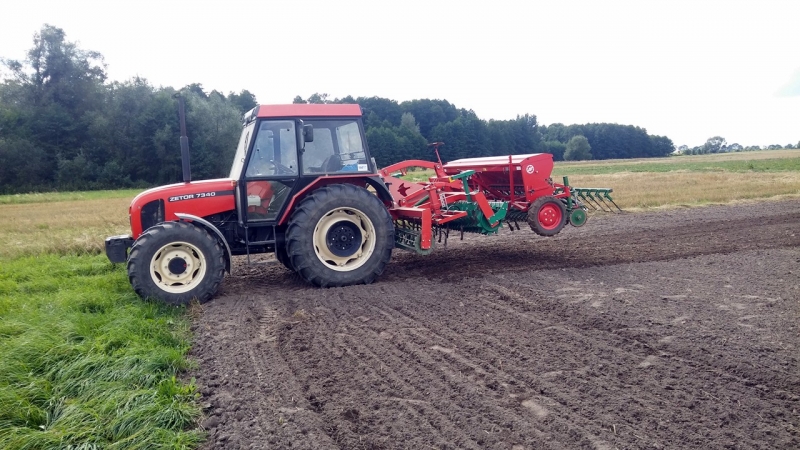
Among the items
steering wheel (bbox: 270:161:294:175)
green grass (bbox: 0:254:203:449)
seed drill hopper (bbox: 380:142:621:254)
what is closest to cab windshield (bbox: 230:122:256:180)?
steering wheel (bbox: 270:161:294:175)

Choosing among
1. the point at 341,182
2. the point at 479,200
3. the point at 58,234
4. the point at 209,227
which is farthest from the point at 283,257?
the point at 58,234

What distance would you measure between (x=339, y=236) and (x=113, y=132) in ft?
132

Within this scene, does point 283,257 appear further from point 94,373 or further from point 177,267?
point 94,373

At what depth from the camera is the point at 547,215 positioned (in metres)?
8.80

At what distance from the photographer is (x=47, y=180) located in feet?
126

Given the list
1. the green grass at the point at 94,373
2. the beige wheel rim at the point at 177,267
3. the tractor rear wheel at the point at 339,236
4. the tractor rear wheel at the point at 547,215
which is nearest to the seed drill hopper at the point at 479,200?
the tractor rear wheel at the point at 547,215

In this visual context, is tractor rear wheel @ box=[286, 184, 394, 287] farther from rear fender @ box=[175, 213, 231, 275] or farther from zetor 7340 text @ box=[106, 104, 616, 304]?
rear fender @ box=[175, 213, 231, 275]

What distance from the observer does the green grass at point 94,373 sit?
3406 mm

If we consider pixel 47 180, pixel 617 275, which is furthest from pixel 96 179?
pixel 617 275

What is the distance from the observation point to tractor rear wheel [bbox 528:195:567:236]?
8.67 meters

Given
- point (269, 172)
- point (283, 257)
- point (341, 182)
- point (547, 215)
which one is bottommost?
point (283, 257)

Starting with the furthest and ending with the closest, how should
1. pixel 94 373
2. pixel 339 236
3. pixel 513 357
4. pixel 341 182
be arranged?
pixel 341 182, pixel 339 236, pixel 513 357, pixel 94 373

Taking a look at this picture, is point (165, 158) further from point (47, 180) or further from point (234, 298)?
point (234, 298)

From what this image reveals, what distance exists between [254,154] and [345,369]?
11.3 ft
